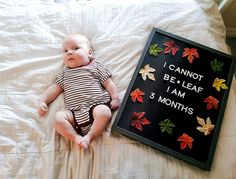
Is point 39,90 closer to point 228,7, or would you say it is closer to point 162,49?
point 162,49

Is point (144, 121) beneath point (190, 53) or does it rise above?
beneath

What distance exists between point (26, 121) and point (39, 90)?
14cm

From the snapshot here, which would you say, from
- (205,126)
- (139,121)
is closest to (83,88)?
(139,121)

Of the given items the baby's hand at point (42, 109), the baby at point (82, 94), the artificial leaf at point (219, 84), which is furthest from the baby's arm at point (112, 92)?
the artificial leaf at point (219, 84)

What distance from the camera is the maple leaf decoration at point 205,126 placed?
0.93m

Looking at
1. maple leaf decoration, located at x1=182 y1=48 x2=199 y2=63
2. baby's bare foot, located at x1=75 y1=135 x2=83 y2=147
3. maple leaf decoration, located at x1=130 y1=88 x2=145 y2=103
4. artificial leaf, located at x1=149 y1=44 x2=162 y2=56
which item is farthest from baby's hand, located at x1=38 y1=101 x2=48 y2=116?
maple leaf decoration, located at x1=182 y1=48 x2=199 y2=63

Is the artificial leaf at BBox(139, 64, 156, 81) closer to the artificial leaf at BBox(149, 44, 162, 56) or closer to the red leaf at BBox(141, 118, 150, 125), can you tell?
the artificial leaf at BBox(149, 44, 162, 56)

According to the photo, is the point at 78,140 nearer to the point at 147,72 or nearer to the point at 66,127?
the point at 66,127

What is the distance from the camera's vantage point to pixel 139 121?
95 cm

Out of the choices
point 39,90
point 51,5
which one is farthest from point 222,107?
point 51,5

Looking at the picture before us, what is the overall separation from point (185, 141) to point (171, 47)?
381 millimetres

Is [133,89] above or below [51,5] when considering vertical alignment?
below

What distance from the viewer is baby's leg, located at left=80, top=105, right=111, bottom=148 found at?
90 centimetres

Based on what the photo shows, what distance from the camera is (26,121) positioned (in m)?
0.97
